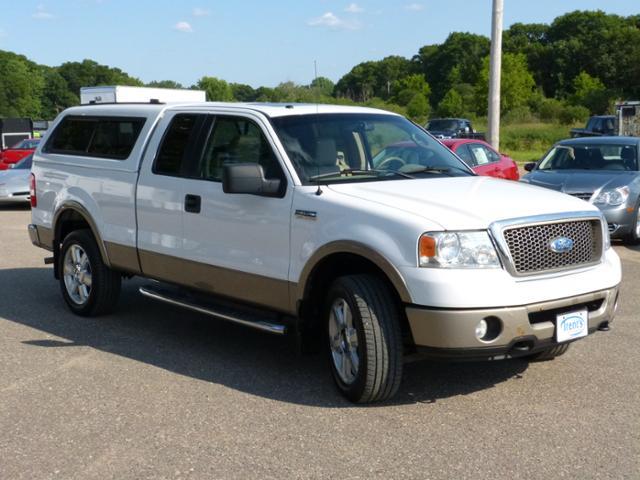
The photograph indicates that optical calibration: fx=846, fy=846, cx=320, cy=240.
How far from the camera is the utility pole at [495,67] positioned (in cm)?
1958

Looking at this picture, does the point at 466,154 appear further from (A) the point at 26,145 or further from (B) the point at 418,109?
(B) the point at 418,109

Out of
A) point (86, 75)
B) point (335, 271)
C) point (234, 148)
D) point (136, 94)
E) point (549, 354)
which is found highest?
point (86, 75)

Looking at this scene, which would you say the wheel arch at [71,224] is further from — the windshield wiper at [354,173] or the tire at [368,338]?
the tire at [368,338]

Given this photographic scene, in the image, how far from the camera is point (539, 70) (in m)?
106

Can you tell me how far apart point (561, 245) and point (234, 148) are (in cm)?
247

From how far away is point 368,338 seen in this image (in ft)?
16.3

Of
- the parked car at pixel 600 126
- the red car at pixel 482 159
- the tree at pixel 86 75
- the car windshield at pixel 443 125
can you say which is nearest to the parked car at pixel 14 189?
the red car at pixel 482 159

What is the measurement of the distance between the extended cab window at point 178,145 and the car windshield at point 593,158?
7.69m

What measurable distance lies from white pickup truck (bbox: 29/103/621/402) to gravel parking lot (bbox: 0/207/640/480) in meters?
0.36

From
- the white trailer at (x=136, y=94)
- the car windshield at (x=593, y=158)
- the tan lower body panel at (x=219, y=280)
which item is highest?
the white trailer at (x=136, y=94)

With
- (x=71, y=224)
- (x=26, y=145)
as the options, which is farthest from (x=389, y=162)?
(x=26, y=145)

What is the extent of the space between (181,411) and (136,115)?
303cm

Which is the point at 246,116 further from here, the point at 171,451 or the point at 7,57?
the point at 7,57

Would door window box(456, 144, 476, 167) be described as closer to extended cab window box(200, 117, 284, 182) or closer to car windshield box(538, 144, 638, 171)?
car windshield box(538, 144, 638, 171)
